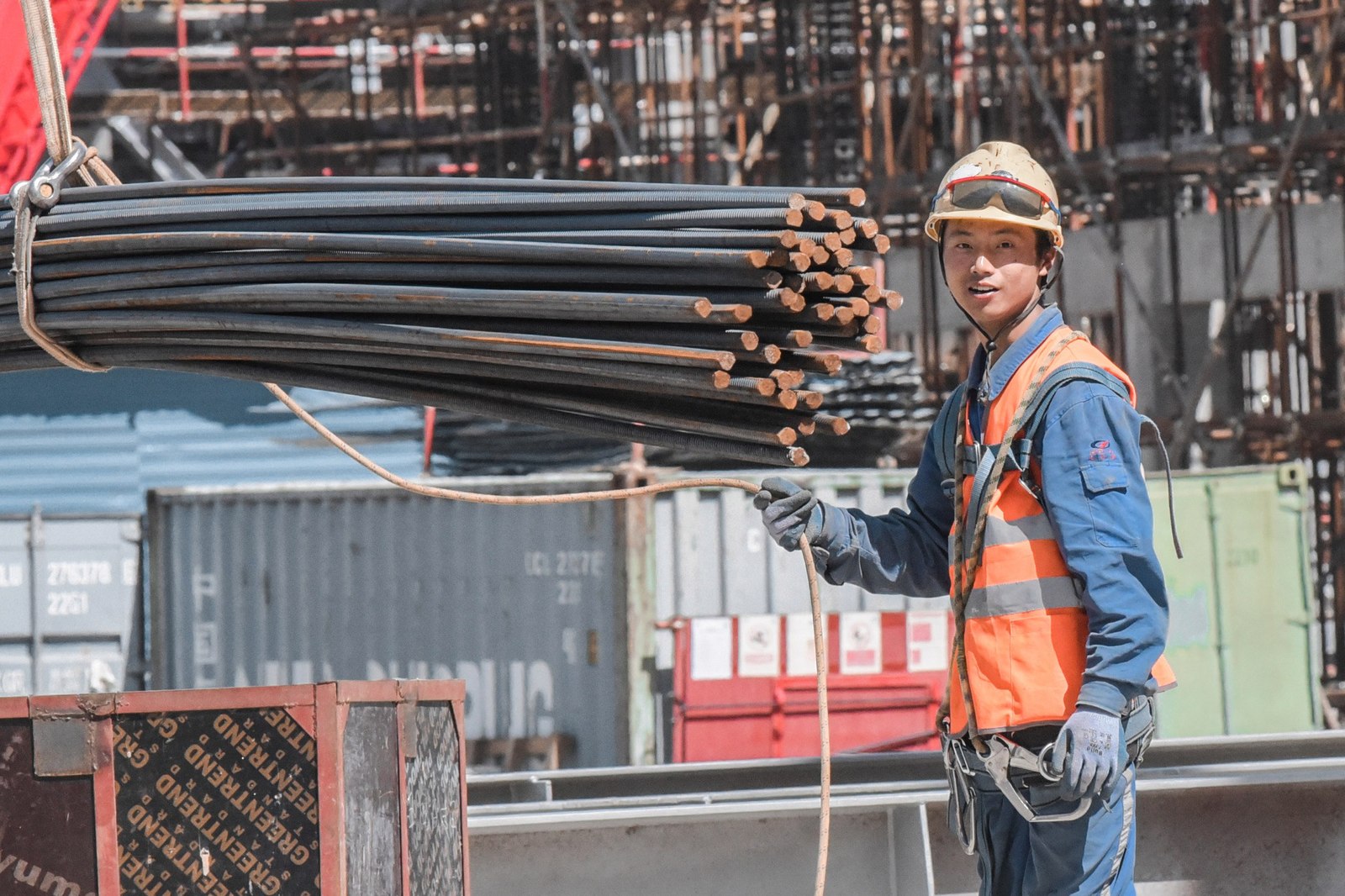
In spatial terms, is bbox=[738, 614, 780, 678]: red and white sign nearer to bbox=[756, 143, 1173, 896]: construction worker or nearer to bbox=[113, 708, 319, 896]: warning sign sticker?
bbox=[756, 143, 1173, 896]: construction worker

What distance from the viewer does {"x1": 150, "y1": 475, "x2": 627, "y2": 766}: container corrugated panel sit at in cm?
1228

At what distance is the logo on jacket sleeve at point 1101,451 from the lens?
11.7ft

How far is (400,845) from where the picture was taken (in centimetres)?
384

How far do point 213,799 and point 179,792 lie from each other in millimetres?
82

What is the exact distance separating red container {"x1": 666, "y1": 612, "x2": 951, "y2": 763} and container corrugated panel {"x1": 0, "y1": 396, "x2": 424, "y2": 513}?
16.6 ft

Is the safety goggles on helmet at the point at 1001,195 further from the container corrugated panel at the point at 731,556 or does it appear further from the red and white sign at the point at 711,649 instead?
the container corrugated panel at the point at 731,556

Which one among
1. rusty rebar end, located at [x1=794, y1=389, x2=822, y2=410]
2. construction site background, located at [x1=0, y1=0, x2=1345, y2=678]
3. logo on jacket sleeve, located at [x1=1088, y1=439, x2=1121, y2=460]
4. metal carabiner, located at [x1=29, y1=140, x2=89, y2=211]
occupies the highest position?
construction site background, located at [x1=0, y1=0, x2=1345, y2=678]

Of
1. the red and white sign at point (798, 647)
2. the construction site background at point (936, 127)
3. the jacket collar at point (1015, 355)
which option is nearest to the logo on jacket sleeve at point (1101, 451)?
the jacket collar at point (1015, 355)

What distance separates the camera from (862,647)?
37.7ft

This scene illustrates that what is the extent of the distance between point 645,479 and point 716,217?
868cm

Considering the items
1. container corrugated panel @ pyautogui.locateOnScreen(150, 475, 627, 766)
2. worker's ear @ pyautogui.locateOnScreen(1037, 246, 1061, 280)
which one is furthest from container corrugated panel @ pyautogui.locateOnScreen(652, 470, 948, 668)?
worker's ear @ pyautogui.locateOnScreen(1037, 246, 1061, 280)

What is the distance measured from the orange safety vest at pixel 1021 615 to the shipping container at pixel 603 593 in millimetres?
8096

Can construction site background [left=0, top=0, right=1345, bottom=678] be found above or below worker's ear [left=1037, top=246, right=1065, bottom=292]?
above

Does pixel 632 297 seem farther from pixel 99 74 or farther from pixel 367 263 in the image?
pixel 99 74
